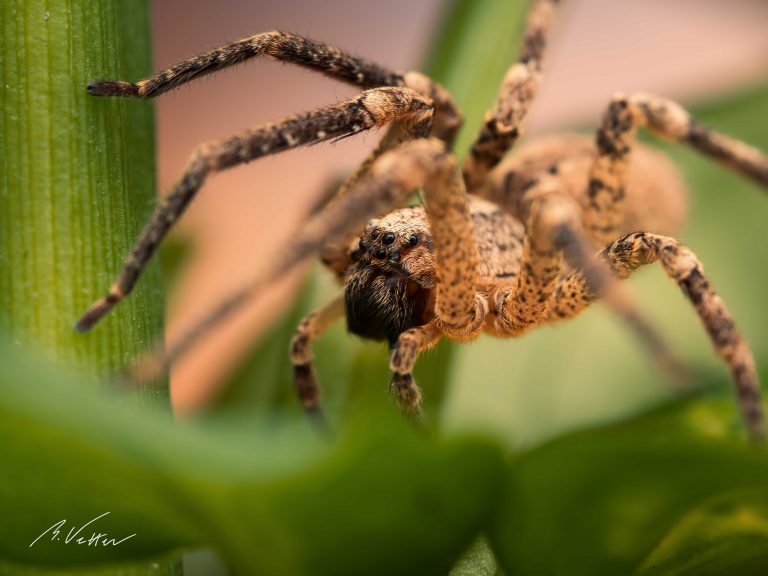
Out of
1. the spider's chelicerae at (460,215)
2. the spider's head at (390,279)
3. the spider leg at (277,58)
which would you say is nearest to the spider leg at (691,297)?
the spider's chelicerae at (460,215)

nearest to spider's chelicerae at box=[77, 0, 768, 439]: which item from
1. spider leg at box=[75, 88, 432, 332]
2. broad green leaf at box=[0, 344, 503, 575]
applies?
spider leg at box=[75, 88, 432, 332]

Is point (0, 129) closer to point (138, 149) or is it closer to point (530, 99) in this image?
point (138, 149)

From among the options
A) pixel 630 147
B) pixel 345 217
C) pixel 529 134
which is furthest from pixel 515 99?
pixel 529 134

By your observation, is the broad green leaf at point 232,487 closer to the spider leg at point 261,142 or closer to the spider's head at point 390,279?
the spider leg at point 261,142

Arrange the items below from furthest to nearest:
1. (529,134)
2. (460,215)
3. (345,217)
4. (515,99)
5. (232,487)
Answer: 1. (529,134)
2. (515,99)
3. (460,215)
4. (345,217)
5. (232,487)

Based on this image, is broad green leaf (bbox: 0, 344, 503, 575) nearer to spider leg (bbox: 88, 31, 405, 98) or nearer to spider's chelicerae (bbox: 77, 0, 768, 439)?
spider's chelicerae (bbox: 77, 0, 768, 439)

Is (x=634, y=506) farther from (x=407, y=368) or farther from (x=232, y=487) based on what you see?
(x=407, y=368)
